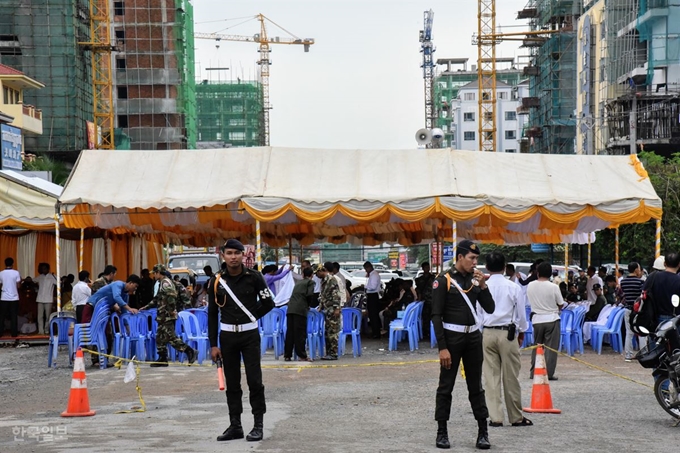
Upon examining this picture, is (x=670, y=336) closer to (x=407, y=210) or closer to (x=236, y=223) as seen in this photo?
(x=407, y=210)

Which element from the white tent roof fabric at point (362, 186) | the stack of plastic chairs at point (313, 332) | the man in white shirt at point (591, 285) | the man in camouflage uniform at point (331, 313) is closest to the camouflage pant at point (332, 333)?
the man in camouflage uniform at point (331, 313)

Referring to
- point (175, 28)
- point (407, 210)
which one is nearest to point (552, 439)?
point (407, 210)

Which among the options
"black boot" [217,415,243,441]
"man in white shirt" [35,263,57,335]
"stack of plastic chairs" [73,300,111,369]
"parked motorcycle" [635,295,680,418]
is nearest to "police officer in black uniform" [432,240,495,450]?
"black boot" [217,415,243,441]

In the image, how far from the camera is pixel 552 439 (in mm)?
10219

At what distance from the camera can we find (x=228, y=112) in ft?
454

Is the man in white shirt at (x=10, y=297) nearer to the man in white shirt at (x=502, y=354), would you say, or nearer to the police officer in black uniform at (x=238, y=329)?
the police officer in black uniform at (x=238, y=329)

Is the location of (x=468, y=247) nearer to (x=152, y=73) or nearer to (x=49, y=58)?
(x=49, y=58)

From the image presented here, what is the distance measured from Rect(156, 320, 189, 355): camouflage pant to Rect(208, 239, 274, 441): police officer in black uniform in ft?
25.5

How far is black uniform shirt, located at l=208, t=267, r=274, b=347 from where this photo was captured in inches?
393

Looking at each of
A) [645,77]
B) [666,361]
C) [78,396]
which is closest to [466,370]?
[666,361]

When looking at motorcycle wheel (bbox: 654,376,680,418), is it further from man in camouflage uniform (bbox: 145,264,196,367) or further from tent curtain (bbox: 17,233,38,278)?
tent curtain (bbox: 17,233,38,278)

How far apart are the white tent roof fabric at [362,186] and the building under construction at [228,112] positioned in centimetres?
11623

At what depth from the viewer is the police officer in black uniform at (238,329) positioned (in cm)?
997

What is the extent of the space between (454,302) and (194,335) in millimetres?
9982
